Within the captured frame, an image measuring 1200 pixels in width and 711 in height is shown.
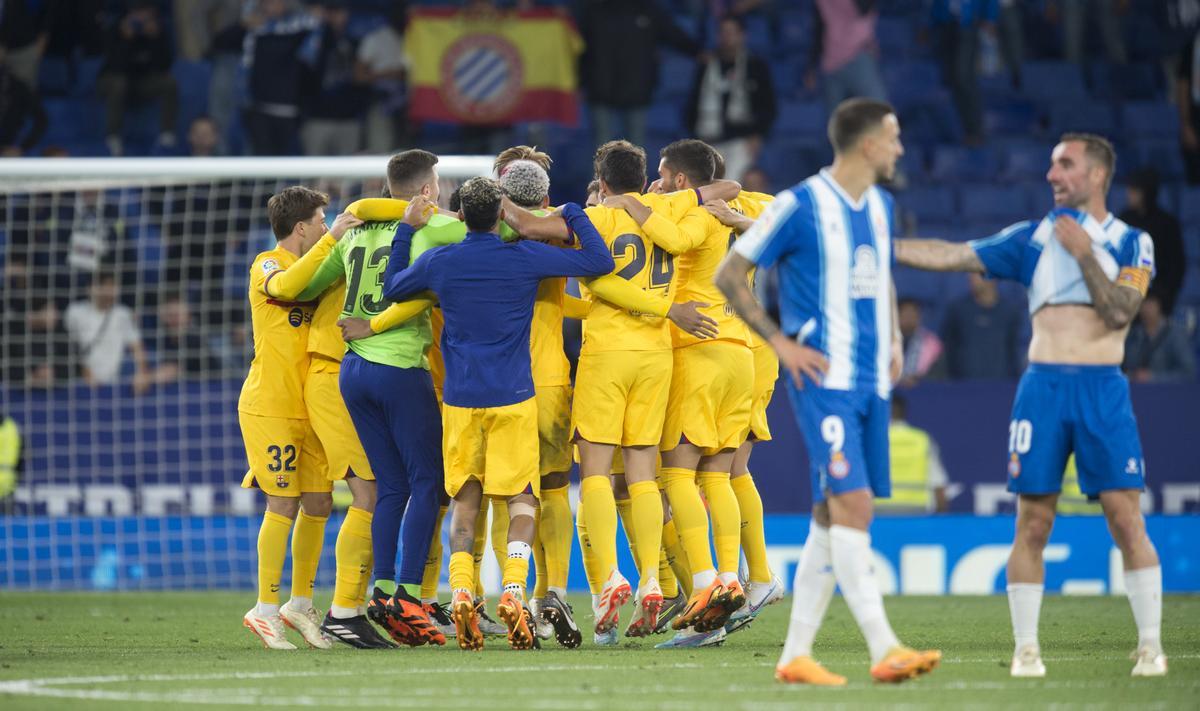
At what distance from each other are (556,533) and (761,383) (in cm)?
149

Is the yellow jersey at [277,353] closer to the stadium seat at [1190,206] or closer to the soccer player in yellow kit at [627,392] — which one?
the soccer player in yellow kit at [627,392]

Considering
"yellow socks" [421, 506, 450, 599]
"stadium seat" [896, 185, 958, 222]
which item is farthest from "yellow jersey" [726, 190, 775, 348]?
"stadium seat" [896, 185, 958, 222]

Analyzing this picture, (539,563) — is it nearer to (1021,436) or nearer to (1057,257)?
(1021,436)

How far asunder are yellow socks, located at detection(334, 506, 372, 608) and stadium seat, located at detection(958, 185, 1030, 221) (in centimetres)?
1131

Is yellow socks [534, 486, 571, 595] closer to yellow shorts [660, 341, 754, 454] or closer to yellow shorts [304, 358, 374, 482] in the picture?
yellow shorts [660, 341, 754, 454]

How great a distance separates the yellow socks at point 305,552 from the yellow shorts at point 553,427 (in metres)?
1.30

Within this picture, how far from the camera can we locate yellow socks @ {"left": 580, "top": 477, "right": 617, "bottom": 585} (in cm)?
862

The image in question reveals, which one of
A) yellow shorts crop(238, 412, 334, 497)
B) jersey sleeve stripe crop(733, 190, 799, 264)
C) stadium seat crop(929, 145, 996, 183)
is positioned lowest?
yellow shorts crop(238, 412, 334, 497)

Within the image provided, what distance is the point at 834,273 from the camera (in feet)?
22.2

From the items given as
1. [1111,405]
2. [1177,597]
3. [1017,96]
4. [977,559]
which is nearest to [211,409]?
[977,559]

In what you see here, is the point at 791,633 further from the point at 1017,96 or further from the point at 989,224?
the point at 1017,96

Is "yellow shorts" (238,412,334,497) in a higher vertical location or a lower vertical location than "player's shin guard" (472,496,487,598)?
higher

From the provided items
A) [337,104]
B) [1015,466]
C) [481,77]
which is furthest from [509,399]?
[481,77]

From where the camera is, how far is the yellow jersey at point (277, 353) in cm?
903
